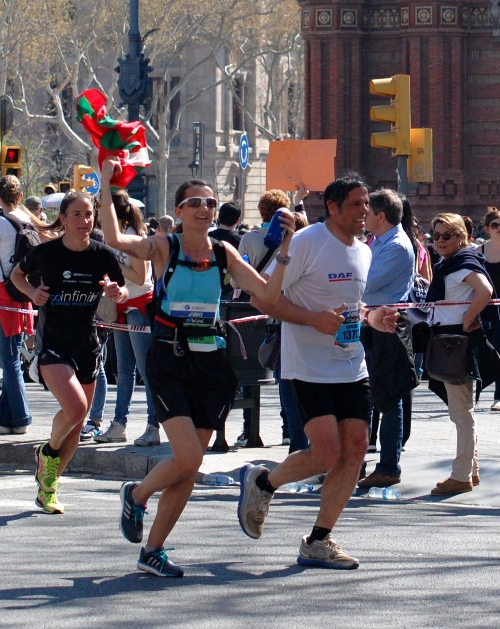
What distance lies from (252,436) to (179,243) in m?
4.55

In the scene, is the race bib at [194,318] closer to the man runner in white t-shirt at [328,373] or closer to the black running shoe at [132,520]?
the man runner in white t-shirt at [328,373]

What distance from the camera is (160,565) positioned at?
6523 mm

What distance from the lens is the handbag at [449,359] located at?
361 inches

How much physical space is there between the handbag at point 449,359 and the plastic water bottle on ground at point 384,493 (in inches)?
32.3

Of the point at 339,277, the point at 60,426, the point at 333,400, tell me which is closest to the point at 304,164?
the point at 60,426

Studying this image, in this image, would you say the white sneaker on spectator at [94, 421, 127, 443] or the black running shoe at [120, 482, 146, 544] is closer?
the black running shoe at [120, 482, 146, 544]

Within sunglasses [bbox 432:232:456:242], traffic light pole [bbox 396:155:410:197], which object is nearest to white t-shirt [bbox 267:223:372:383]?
sunglasses [bbox 432:232:456:242]

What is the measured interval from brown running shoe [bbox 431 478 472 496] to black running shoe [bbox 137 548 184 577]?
3.14m

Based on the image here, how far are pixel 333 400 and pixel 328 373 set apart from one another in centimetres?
15

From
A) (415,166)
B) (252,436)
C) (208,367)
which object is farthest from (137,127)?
(415,166)

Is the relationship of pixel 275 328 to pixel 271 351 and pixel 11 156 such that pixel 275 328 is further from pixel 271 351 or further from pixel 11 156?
pixel 11 156

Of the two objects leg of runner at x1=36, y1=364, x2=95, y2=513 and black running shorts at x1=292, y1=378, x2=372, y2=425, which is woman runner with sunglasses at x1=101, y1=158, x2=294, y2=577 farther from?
leg of runner at x1=36, y1=364, x2=95, y2=513

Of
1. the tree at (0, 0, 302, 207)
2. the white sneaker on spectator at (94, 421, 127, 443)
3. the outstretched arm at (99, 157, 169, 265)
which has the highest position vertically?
the tree at (0, 0, 302, 207)

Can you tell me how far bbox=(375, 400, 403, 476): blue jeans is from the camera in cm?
938
